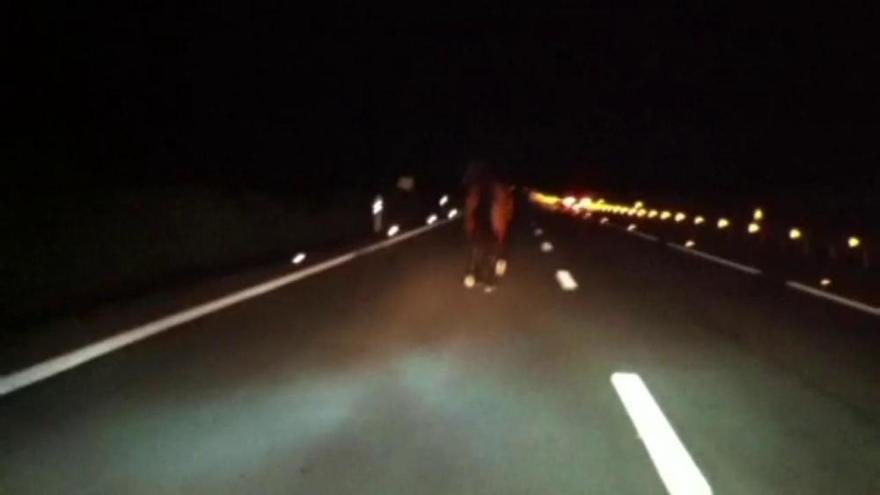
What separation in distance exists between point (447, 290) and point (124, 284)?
16.8 ft

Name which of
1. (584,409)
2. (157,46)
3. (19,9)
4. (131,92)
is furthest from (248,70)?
(584,409)

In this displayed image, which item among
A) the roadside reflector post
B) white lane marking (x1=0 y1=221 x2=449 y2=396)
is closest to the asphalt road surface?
white lane marking (x1=0 y1=221 x2=449 y2=396)

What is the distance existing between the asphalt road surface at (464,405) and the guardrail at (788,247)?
5496 millimetres

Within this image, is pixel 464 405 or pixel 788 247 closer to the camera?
pixel 464 405

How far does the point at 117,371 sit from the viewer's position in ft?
35.1

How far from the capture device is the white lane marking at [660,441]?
6760mm

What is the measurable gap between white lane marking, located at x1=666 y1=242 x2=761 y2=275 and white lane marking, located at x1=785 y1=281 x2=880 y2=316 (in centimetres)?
330

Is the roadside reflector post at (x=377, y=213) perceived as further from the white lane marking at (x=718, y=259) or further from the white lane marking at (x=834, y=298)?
the white lane marking at (x=834, y=298)

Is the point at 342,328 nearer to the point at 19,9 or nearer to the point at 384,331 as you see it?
the point at 384,331

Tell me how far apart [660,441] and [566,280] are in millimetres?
Answer: 13578

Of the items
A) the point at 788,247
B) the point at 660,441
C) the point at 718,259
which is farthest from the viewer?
the point at 718,259

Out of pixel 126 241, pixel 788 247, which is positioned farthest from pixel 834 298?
pixel 126 241

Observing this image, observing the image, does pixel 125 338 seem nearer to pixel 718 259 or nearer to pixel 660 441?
pixel 660 441

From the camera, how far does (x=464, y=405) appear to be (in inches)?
359
